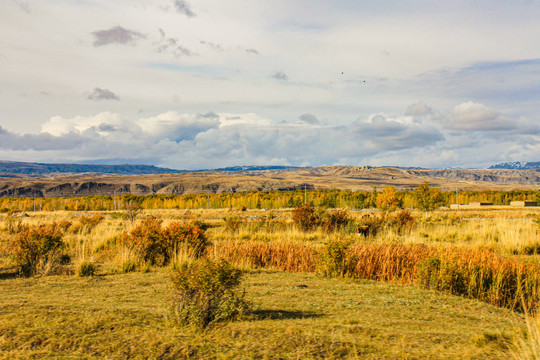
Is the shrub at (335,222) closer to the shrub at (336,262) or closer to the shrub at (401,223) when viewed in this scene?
the shrub at (401,223)

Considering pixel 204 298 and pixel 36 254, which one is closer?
pixel 204 298

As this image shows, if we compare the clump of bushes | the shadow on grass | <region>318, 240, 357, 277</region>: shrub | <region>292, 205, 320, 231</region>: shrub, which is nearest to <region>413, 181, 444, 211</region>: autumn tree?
<region>292, 205, 320, 231</region>: shrub

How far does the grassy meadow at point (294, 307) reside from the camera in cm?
500

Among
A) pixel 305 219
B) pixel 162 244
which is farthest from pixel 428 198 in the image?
pixel 162 244

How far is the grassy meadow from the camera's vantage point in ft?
16.4

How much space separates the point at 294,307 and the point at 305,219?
16.2 metres

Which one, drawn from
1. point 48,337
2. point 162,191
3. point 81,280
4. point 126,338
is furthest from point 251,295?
point 162,191

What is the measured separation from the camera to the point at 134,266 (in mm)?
12266

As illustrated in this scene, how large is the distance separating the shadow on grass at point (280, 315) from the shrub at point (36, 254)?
24.0 feet

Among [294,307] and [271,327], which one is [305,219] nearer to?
[294,307]

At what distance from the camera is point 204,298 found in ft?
20.7

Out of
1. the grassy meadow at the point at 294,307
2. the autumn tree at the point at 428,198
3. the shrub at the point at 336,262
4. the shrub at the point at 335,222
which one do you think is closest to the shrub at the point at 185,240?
the grassy meadow at the point at 294,307

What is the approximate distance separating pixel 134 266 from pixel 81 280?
6.42ft

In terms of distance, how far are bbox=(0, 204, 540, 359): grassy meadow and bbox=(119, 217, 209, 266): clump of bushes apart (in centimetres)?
16
